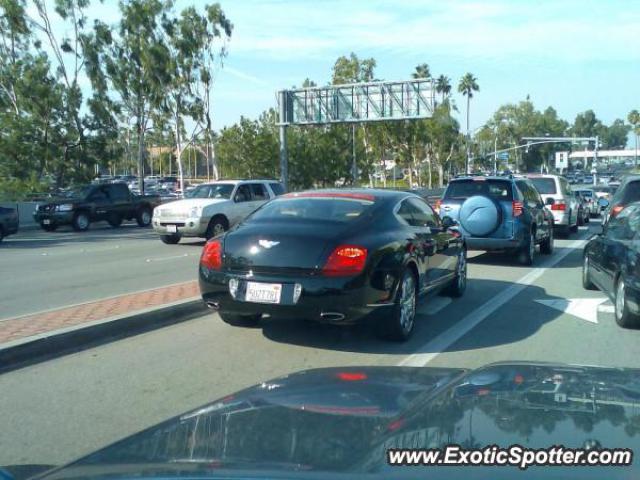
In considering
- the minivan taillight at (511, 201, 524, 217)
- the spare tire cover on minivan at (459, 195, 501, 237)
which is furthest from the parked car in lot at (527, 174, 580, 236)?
the spare tire cover on minivan at (459, 195, 501, 237)

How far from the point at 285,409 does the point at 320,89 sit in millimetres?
40680

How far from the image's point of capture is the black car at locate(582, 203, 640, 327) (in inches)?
316

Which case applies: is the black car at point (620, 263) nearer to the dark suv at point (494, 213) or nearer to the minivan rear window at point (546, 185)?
the dark suv at point (494, 213)

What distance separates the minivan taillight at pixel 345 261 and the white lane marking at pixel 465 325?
0.99 m

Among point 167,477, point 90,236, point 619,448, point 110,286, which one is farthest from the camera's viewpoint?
point 90,236

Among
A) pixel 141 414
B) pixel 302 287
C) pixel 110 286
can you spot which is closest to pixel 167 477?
pixel 141 414

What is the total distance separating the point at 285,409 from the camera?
320 cm

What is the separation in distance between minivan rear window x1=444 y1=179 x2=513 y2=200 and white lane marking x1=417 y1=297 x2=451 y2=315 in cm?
430

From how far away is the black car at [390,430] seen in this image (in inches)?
89.8

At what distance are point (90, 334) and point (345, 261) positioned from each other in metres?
2.74

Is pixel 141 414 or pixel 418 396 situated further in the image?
pixel 141 414

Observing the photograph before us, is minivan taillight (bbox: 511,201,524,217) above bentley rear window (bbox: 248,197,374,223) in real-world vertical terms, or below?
below

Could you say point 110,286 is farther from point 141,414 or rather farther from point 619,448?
point 619,448

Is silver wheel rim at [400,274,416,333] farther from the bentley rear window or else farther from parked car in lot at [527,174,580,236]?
parked car in lot at [527,174,580,236]
